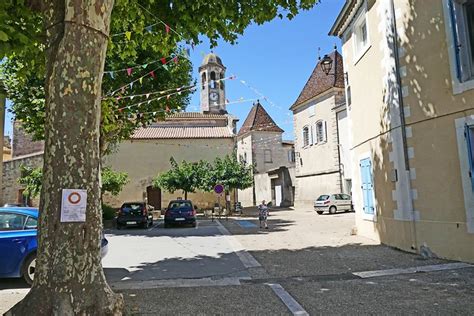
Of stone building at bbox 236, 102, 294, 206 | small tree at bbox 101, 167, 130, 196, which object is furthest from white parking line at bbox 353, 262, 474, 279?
stone building at bbox 236, 102, 294, 206

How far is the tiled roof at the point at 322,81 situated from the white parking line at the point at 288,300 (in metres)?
25.9

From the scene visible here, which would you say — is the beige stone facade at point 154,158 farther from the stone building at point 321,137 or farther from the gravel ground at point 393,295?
the gravel ground at point 393,295

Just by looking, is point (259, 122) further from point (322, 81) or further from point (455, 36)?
point (455, 36)

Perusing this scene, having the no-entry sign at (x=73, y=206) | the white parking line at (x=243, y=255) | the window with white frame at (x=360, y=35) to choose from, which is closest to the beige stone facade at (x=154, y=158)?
the white parking line at (x=243, y=255)

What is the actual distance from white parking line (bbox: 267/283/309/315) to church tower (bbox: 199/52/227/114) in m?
43.7

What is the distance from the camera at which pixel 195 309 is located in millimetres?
5203

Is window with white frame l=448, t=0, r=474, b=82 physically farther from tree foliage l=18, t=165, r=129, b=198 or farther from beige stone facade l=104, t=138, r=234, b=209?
beige stone facade l=104, t=138, r=234, b=209

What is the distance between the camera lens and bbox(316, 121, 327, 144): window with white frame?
31969 millimetres

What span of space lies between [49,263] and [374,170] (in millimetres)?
9197

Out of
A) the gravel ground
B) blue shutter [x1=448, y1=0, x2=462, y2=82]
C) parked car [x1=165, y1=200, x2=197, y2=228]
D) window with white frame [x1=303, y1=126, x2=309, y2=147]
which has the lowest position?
the gravel ground

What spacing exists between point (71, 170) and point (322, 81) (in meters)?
30.7

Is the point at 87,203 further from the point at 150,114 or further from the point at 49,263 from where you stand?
the point at 150,114

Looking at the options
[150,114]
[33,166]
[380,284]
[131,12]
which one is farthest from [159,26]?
[33,166]

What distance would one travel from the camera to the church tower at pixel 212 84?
50812 millimetres
